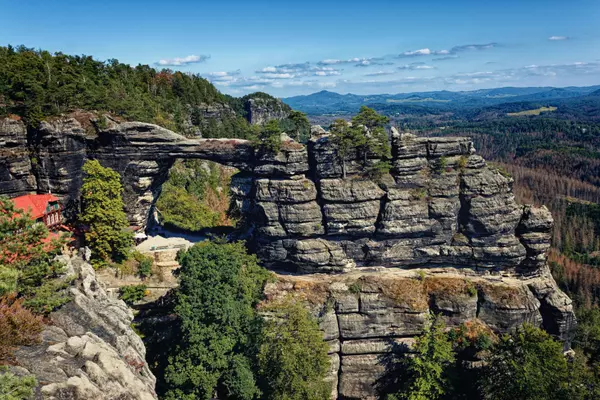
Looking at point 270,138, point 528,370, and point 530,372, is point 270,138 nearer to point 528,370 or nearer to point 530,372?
point 528,370

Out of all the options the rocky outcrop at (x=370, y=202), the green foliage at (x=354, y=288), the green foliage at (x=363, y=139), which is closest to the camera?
the green foliage at (x=354, y=288)

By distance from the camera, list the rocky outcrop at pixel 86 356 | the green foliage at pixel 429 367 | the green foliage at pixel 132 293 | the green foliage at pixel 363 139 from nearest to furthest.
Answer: the rocky outcrop at pixel 86 356, the green foliage at pixel 429 367, the green foliage at pixel 132 293, the green foliage at pixel 363 139

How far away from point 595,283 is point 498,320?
1612 inches

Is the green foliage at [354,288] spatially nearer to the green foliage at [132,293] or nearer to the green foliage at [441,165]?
the green foliage at [441,165]

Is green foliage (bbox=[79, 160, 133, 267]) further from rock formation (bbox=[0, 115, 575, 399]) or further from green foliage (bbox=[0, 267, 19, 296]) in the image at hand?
green foliage (bbox=[0, 267, 19, 296])

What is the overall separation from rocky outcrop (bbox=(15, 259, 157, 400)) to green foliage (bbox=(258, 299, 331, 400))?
9680 millimetres

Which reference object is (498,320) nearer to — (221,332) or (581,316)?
(581,316)

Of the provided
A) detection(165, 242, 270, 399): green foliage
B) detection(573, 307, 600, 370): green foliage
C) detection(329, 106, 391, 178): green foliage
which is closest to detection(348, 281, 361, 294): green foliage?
detection(165, 242, 270, 399): green foliage

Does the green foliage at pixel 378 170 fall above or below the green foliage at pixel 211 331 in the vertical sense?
above

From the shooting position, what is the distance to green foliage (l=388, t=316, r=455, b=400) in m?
29.8

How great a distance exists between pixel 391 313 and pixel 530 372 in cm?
1205

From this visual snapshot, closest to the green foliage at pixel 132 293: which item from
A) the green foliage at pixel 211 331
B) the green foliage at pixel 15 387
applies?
the green foliage at pixel 211 331

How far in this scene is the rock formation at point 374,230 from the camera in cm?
3528

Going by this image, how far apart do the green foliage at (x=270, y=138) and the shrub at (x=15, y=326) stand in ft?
80.9
